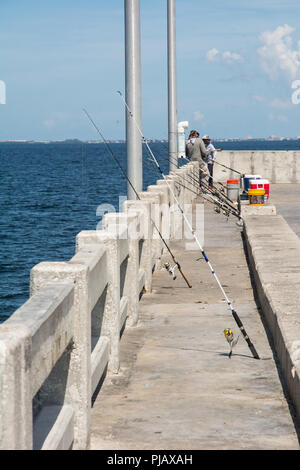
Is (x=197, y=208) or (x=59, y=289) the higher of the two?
(x=59, y=289)

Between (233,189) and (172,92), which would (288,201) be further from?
(172,92)

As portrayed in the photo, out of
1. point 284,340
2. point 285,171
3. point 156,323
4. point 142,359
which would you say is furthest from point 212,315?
point 285,171

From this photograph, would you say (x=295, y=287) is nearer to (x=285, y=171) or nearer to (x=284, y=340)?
(x=284, y=340)

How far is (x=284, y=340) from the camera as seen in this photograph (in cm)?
605

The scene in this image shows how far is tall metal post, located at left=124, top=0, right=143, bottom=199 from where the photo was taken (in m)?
10.5

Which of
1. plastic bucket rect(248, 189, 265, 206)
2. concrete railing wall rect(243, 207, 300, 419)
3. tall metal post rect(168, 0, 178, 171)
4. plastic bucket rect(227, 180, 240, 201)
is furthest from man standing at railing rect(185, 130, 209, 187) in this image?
concrete railing wall rect(243, 207, 300, 419)

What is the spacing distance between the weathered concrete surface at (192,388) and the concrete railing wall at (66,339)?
0.26 m

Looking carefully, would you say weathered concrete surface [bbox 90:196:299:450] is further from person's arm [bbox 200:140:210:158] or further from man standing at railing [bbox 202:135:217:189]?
man standing at railing [bbox 202:135:217:189]

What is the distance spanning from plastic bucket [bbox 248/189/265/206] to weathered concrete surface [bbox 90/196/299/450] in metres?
5.86

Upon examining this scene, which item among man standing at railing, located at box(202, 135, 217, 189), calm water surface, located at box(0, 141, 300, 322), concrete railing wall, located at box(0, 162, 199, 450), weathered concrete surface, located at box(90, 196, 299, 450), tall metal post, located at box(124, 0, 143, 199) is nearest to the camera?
concrete railing wall, located at box(0, 162, 199, 450)

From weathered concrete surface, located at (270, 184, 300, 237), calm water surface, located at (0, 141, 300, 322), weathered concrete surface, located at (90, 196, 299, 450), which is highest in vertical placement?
weathered concrete surface, located at (90, 196, 299, 450)

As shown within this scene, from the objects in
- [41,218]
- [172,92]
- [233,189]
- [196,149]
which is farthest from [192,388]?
[41,218]

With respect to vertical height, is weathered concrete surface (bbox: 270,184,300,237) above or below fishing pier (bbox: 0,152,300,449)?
below
